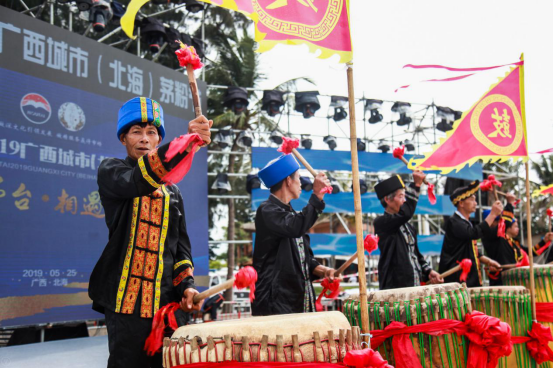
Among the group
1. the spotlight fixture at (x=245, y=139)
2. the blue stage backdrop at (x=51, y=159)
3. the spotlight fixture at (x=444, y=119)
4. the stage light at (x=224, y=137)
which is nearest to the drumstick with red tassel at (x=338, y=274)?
the blue stage backdrop at (x=51, y=159)

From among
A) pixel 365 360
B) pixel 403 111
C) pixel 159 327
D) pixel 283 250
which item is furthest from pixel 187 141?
pixel 403 111

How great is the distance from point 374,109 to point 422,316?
33.4 feet

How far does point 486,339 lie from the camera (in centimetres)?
272

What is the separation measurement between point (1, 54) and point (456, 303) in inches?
232

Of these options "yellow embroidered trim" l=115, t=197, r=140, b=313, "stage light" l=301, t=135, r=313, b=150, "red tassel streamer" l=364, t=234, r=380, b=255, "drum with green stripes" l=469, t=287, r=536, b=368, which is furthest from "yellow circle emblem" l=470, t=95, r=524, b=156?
"stage light" l=301, t=135, r=313, b=150

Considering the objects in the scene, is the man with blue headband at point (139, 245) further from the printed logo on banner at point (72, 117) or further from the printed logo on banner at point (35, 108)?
the printed logo on banner at point (72, 117)

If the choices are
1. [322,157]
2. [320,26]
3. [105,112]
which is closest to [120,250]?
[320,26]

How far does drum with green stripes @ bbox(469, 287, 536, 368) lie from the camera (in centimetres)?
350

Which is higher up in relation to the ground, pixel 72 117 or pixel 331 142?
pixel 331 142

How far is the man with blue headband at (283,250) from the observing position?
3.01m

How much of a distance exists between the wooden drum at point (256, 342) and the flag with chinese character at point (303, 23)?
1129 millimetres

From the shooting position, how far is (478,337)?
9.02 feet

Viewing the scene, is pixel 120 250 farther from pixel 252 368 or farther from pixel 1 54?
pixel 1 54

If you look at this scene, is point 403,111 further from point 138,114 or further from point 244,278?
point 244,278
